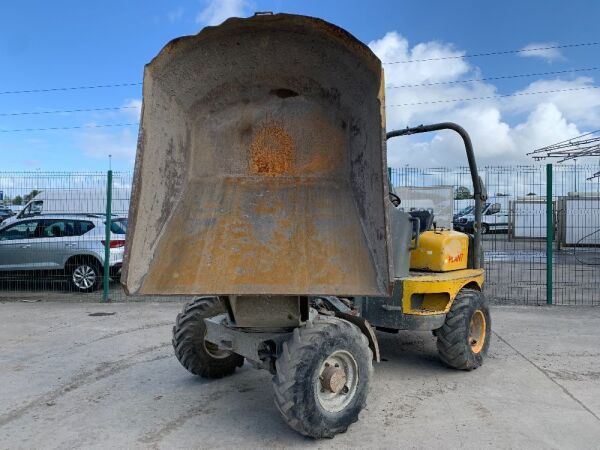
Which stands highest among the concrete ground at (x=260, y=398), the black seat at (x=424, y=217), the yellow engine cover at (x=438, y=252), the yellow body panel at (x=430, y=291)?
the black seat at (x=424, y=217)

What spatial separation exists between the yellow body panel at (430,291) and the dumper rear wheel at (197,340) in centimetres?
180

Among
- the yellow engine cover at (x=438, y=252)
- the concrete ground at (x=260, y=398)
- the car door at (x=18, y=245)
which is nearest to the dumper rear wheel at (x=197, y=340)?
the concrete ground at (x=260, y=398)

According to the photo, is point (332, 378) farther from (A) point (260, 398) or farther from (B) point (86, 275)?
(B) point (86, 275)

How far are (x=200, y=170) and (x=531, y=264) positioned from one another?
41.5 ft

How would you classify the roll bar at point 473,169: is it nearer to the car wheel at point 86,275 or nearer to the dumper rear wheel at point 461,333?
the dumper rear wheel at point 461,333

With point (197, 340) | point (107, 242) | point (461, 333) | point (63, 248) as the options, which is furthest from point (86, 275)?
point (461, 333)

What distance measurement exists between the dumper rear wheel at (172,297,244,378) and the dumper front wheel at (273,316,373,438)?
1.48 m

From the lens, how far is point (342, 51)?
3967 millimetres

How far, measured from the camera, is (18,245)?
11102 millimetres

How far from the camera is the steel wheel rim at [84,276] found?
11.0 meters

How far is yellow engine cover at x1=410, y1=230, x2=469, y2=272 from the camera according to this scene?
19.0 ft

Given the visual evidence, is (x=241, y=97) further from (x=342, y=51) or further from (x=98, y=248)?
(x=98, y=248)

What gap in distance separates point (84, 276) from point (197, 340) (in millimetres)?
6703

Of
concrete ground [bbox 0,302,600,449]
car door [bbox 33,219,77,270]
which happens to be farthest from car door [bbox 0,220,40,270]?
concrete ground [bbox 0,302,600,449]
